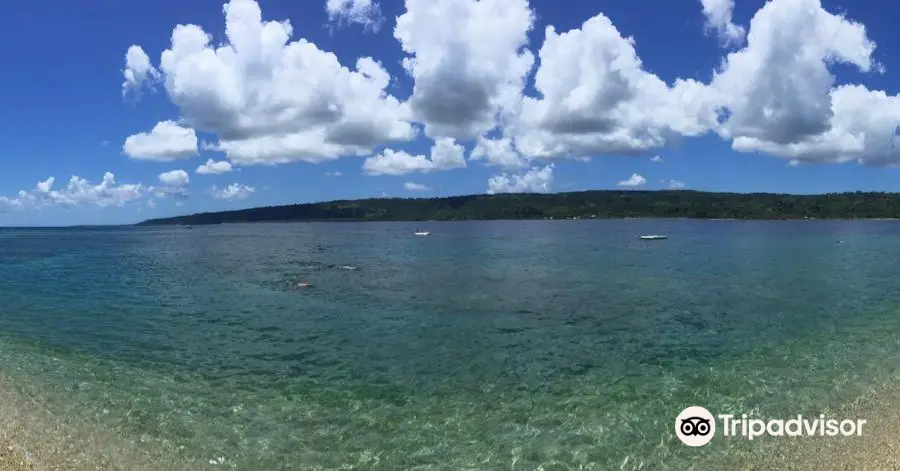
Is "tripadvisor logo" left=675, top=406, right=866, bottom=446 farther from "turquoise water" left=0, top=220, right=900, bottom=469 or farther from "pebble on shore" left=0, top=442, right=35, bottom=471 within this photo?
"pebble on shore" left=0, top=442, right=35, bottom=471

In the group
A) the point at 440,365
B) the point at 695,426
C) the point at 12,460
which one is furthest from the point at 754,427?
the point at 12,460

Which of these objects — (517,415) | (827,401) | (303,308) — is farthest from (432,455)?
(303,308)

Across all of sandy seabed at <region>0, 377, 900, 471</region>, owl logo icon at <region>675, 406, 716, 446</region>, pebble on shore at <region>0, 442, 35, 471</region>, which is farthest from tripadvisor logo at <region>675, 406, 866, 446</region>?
pebble on shore at <region>0, 442, 35, 471</region>

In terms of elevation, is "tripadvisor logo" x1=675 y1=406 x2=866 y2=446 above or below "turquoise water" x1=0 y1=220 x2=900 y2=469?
below

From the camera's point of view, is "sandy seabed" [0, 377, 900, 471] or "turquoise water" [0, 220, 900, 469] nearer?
"sandy seabed" [0, 377, 900, 471]

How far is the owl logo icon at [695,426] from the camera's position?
58.8ft

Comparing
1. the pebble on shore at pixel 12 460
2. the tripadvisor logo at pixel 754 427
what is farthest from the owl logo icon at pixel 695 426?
the pebble on shore at pixel 12 460

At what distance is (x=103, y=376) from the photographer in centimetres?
2495

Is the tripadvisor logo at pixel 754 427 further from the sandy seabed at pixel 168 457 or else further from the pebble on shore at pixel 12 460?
the pebble on shore at pixel 12 460

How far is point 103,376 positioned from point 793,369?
31.8 metres

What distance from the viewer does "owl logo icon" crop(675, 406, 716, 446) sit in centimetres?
1792

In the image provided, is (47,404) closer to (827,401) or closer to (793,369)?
(827,401)

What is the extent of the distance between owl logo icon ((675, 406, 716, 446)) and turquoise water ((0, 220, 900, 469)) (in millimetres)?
532

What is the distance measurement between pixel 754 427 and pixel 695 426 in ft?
6.44
